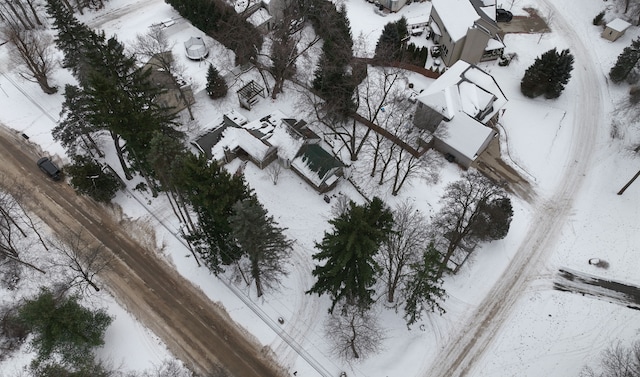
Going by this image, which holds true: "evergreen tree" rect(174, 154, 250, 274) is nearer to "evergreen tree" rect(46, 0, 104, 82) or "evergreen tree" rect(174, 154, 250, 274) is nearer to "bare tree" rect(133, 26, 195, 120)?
"bare tree" rect(133, 26, 195, 120)

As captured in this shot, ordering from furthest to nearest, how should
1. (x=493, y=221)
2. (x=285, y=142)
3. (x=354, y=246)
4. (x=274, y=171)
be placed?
(x=274, y=171) < (x=285, y=142) < (x=493, y=221) < (x=354, y=246)

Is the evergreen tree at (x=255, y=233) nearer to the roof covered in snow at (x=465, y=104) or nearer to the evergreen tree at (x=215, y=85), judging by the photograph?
the evergreen tree at (x=215, y=85)

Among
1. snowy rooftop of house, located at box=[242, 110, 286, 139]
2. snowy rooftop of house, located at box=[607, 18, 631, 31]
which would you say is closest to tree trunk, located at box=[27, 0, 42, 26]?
snowy rooftop of house, located at box=[242, 110, 286, 139]

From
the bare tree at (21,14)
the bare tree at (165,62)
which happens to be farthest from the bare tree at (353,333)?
the bare tree at (21,14)

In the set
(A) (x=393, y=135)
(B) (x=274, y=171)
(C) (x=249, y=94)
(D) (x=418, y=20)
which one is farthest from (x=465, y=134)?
(C) (x=249, y=94)

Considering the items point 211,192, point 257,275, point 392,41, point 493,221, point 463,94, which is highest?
point 392,41

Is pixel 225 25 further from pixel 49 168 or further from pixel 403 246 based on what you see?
pixel 403 246
